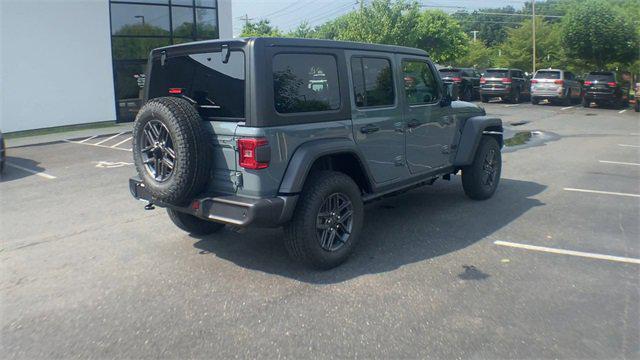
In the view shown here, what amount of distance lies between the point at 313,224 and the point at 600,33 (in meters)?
30.8

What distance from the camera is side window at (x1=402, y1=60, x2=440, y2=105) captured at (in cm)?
569

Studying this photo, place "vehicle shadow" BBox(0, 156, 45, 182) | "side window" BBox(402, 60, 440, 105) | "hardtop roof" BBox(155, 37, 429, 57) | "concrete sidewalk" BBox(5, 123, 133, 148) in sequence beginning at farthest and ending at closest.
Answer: "concrete sidewalk" BBox(5, 123, 133, 148) < "vehicle shadow" BBox(0, 156, 45, 182) < "side window" BBox(402, 60, 440, 105) < "hardtop roof" BBox(155, 37, 429, 57)

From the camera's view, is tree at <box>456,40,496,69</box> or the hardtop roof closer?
the hardtop roof

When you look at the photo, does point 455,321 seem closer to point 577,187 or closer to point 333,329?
point 333,329

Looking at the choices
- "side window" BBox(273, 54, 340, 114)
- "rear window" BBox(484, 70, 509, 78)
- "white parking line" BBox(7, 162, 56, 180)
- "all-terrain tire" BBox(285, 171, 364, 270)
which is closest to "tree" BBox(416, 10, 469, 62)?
"rear window" BBox(484, 70, 509, 78)

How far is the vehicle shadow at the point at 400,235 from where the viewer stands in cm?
472

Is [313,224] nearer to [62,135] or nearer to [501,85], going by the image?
[62,135]

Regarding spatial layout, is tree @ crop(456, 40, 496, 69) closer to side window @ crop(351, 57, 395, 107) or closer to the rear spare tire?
side window @ crop(351, 57, 395, 107)

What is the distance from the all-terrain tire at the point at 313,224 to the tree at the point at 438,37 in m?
29.3

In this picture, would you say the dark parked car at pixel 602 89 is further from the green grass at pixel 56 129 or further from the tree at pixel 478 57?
the tree at pixel 478 57

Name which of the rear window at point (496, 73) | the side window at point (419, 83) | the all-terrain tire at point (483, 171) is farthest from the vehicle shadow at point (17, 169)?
the rear window at point (496, 73)

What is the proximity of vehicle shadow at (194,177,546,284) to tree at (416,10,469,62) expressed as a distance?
2688cm

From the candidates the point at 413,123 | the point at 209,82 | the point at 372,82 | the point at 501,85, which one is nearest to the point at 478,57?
the point at 501,85

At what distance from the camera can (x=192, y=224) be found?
18.1 ft
